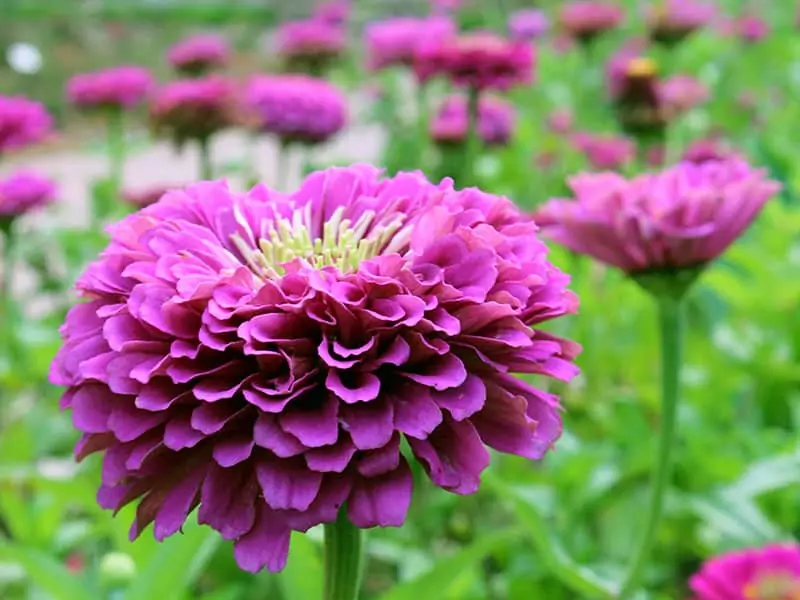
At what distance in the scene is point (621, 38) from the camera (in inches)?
117

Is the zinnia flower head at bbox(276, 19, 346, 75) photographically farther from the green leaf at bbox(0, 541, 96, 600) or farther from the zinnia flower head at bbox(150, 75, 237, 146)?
the green leaf at bbox(0, 541, 96, 600)

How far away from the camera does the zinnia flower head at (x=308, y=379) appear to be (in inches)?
13.7

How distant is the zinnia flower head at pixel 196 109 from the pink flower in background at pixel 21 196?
0.21 metres

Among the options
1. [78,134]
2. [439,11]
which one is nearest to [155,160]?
[78,134]

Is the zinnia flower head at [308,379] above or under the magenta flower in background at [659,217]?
above

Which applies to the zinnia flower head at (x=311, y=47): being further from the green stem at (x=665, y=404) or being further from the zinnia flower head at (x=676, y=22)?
the green stem at (x=665, y=404)

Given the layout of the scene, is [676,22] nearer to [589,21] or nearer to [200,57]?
[589,21]

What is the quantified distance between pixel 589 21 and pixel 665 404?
4.04 ft

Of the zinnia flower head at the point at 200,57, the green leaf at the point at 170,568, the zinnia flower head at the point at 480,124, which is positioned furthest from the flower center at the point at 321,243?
the zinnia flower head at the point at 200,57

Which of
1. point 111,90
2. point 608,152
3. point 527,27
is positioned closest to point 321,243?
point 111,90

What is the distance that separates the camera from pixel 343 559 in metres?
0.42

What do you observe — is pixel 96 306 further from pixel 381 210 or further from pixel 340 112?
pixel 340 112

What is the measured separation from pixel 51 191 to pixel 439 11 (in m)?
1.88

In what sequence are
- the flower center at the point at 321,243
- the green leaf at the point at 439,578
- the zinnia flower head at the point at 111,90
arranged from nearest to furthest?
the flower center at the point at 321,243 < the green leaf at the point at 439,578 < the zinnia flower head at the point at 111,90
